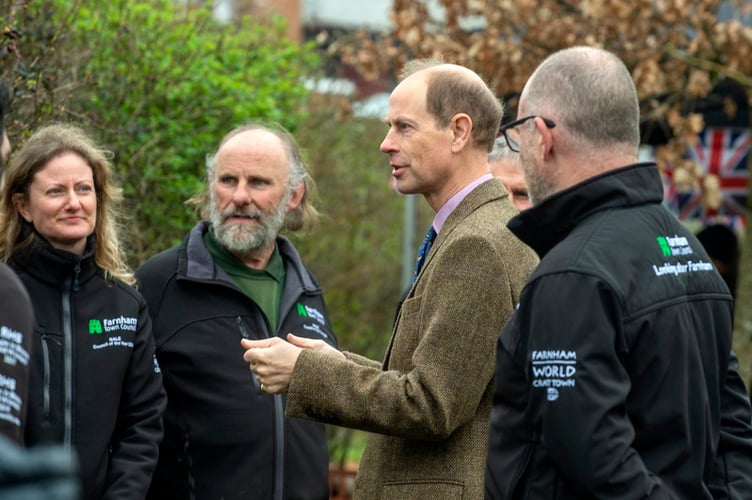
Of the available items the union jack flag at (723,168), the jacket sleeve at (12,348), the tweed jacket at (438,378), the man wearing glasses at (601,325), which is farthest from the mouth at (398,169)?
the union jack flag at (723,168)

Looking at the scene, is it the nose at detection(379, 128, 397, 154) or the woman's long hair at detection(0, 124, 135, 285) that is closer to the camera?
the nose at detection(379, 128, 397, 154)

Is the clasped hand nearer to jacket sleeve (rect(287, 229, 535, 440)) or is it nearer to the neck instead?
jacket sleeve (rect(287, 229, 535, 440))

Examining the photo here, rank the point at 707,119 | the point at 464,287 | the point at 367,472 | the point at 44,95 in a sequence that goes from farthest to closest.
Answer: the point at 707,119 → the point at 44,95 → the point at 367,472 → the point at 464,287

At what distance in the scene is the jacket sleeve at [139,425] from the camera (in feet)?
13.6

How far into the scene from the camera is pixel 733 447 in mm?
3311

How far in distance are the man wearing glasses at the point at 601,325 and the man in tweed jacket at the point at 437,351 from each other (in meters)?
0.45

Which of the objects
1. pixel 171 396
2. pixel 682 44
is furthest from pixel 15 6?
pixel 682 44

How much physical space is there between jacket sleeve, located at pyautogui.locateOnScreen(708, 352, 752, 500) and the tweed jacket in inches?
27.3

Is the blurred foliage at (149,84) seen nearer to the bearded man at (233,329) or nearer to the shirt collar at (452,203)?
the bearded man at (233,329)

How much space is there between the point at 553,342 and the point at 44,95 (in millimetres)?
3182

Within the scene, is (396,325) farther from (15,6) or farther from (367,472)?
(15,6)

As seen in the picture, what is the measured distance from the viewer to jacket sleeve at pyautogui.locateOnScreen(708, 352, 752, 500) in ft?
10.8

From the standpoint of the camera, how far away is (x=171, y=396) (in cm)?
462

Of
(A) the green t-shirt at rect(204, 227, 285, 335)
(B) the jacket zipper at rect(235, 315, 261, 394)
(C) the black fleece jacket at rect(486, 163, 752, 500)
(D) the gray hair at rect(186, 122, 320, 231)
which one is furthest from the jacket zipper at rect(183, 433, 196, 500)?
(C) the black fleece jacket at rect(486, 163, 752, 500)
